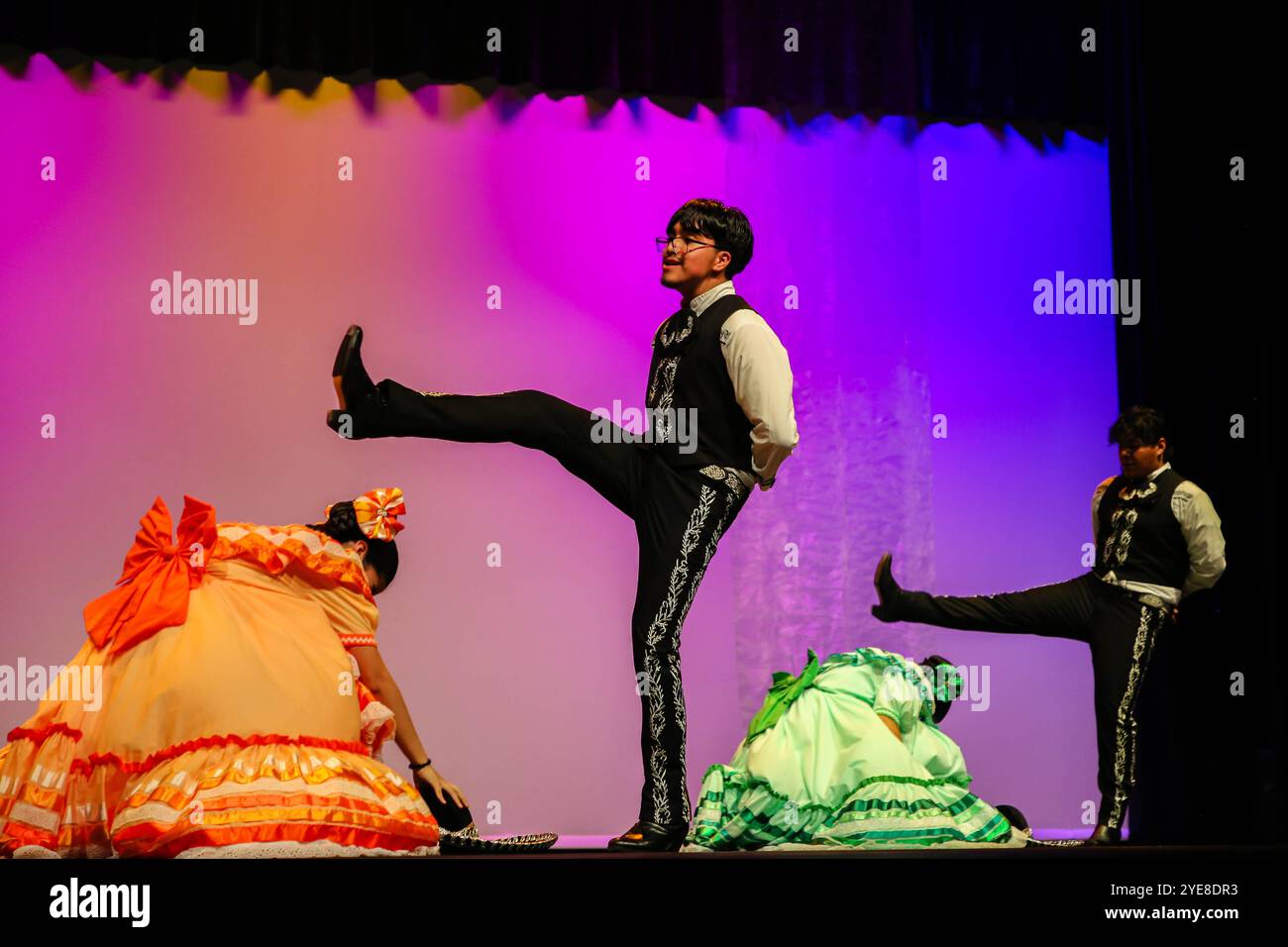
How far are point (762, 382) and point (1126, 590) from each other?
179 cm

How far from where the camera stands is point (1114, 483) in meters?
4.81

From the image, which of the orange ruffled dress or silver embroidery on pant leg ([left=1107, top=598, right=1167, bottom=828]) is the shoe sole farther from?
silver embroidery on pant leg ([left=1107, top=598, right=1167, bottom=828])

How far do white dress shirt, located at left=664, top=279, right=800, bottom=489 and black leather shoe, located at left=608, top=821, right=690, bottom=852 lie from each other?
0.85m

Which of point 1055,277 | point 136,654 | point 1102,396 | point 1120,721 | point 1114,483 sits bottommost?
Result: point 1120,721

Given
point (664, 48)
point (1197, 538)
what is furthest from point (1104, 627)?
point (664, 48)

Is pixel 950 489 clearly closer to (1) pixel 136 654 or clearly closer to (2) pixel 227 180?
(2) pixel 227 180

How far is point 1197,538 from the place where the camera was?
4570 millimetres

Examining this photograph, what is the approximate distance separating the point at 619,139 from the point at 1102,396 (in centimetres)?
243

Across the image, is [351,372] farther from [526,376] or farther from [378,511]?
[526,376]

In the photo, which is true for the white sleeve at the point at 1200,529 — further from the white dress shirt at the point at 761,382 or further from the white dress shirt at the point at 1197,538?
the white dress shirt at the point at 761,382

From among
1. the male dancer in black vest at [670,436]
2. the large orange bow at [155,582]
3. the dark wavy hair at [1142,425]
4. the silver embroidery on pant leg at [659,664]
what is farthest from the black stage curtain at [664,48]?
the silver embroidery on pant leg at [659,664]

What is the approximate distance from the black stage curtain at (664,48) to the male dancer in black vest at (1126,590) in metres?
2.29

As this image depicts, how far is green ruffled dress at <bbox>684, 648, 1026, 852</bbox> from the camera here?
3.73 m
